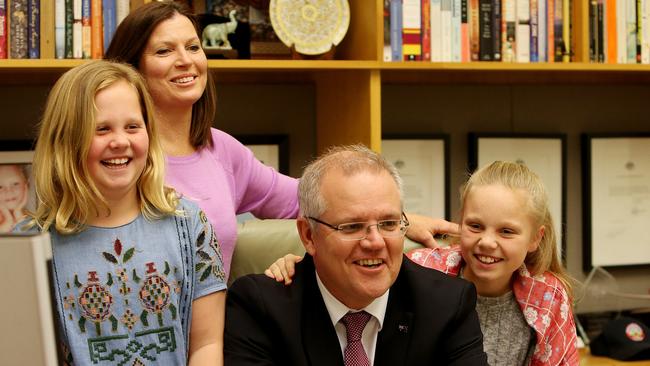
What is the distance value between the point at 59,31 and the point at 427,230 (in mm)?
1088

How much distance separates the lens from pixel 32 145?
2463 mm

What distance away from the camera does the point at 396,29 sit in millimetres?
2365

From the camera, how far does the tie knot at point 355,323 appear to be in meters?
1.60

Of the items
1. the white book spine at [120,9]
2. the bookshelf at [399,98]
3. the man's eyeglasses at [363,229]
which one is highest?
the white book spine at [120,9]

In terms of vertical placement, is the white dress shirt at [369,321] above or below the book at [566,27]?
below

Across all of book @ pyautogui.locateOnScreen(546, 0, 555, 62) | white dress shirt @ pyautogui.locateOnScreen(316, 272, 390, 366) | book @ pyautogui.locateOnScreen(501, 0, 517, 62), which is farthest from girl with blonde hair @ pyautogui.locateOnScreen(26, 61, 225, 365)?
book @ pyautogui.locateOnScreen(546, 0, 555, 62)

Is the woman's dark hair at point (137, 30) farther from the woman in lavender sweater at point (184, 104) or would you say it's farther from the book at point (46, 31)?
the book at point (46, 31)

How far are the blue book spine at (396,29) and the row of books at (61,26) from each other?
73 cm

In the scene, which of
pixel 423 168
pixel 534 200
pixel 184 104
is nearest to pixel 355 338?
pixel 534 200

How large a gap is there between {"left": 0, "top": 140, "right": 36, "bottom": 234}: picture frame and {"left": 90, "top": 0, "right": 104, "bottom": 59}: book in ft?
1.45

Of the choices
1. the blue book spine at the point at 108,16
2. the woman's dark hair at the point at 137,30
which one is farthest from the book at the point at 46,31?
the woman's dark hair at the point at 137,30

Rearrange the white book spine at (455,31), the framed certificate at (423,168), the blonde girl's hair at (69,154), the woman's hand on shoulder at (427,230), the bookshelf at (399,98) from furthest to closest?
1. the framed certificate at (423,168)
2. the white book spine at (455,31)
3. the bookshelf at (399,98)
4. the woman's hand on shoulder at (427,230)
5. the blonde girl's hair at (69,154)

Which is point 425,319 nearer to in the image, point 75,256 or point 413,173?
point 75,256

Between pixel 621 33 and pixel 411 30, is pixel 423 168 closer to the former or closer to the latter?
pixel 411 30
